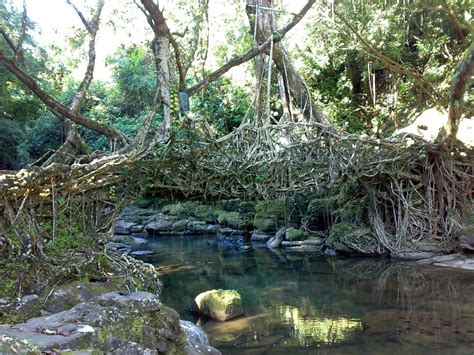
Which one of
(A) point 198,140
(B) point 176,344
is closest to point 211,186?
(A) point 198,140

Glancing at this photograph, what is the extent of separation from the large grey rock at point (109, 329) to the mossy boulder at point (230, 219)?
1302cm

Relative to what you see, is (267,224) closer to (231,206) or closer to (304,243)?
(304,243)

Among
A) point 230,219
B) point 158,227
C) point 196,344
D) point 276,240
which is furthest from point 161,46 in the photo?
point 158,227

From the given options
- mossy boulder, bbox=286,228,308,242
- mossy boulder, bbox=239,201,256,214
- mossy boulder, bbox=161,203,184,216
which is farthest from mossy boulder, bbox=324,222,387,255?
mossy boulder, bbox=161,203,184,216

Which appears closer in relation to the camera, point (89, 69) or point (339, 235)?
point (89, 69)

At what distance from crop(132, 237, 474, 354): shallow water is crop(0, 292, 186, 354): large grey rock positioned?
98.8 inches

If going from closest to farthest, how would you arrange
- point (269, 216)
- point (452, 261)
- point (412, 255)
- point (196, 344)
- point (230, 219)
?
point (196, 344)
point (452, 261)
point (412, 255)
point (269, 216)
point (230, 219)

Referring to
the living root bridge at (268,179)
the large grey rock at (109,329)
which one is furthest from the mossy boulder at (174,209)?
the large grey rock at (109,329)

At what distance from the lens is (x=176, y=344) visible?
10.8ft

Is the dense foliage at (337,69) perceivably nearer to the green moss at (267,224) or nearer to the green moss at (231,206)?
the green moss at (267,224)

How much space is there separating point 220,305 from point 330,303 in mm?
1894

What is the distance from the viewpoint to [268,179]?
8141 mm

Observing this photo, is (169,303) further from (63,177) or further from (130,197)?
(63,177)

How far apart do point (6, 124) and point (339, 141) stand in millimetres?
12025
